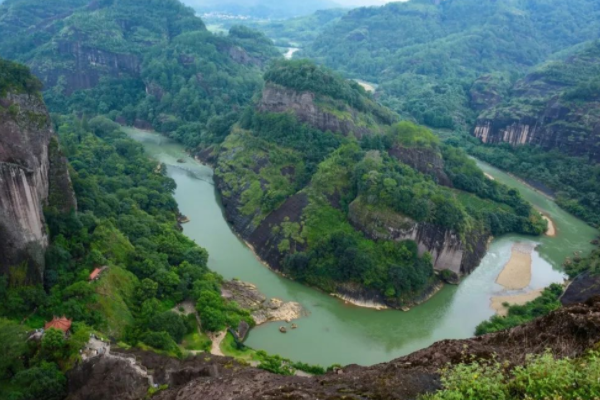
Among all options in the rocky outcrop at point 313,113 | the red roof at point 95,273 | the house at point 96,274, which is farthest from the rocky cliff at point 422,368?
the rocky outcrop at point 313,113

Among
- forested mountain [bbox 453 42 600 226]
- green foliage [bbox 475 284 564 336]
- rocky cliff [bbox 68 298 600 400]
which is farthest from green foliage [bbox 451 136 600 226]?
rocky cliff [bbox 68 298 600 400]

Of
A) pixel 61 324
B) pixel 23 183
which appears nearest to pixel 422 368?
pixel 61 324

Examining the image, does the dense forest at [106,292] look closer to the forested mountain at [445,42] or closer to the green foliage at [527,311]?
the green foliage at [527,311]

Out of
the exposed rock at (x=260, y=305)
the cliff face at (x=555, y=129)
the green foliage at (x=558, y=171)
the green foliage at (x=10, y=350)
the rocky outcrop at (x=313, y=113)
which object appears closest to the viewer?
the green foliage at (x=10, y=350)

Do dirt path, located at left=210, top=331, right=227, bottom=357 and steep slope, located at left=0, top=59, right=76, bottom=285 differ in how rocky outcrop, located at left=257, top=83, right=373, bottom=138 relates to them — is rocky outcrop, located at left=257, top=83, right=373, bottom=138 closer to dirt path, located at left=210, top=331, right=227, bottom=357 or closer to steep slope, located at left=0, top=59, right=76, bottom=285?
steep slope, located at left=0, top=59, right=76, bottom=285

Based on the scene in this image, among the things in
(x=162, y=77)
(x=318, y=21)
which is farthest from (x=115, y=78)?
(x=318, y=21)
